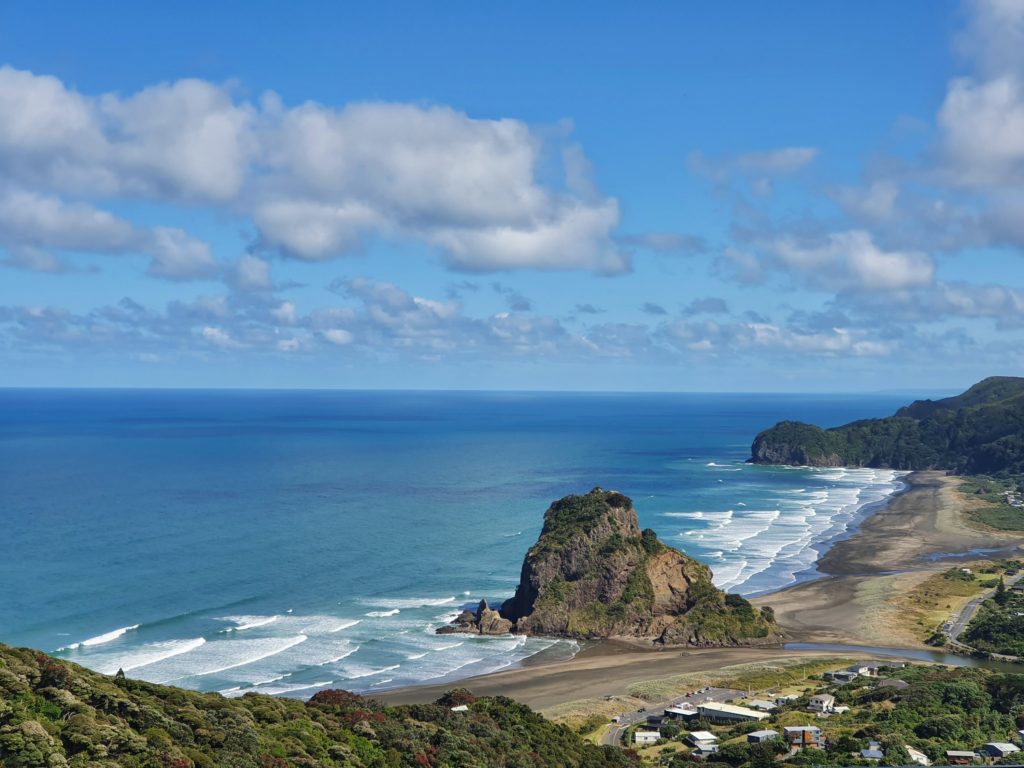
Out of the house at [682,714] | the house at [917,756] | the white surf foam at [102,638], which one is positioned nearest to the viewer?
the house at [917,756]

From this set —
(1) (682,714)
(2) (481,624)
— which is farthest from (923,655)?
(2) (481,624)

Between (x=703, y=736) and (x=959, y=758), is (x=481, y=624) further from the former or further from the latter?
(x=959, y=758)

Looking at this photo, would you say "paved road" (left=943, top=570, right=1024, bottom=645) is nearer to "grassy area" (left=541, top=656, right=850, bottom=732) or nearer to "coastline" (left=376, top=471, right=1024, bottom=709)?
"coastline" (left=376, top=471, right=1024, bottom=709)

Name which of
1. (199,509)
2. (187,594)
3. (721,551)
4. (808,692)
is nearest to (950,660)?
(808,692)

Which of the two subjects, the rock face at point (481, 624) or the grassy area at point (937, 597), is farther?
the grassy area at point (937, 597)

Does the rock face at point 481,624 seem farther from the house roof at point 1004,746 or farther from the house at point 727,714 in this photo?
the house roof at point 1004,746

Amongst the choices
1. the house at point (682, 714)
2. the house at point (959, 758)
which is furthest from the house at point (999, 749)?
the house at point (682, 714)
